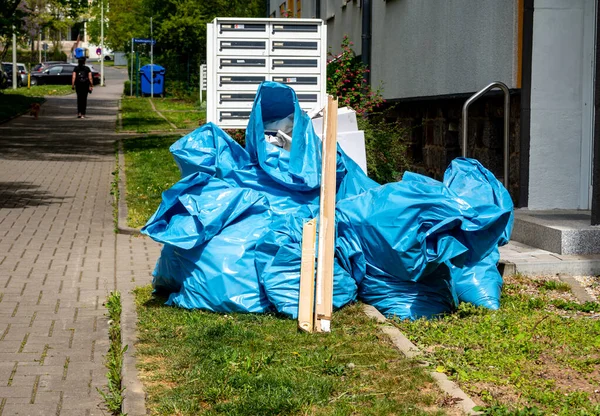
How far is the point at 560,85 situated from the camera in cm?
897

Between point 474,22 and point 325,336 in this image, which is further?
point 474,22

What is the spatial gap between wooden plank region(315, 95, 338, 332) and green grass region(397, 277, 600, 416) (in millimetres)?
513

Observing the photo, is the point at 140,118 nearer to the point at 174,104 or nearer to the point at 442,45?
the point at 174,104

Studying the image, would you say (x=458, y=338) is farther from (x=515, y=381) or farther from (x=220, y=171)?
(x=220, y=171)

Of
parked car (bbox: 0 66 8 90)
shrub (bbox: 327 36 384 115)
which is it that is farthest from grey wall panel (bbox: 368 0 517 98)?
parked car (bbox: 0 66 8 90)

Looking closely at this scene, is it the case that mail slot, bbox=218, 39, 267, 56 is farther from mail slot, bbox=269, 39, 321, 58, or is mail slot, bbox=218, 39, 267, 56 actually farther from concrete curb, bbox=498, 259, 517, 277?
concrete curb, bbox=498, 259, 517, 277

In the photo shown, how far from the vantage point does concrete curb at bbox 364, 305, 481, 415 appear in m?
4.34

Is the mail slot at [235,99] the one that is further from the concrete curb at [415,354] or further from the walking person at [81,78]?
the walking person at [81,78]

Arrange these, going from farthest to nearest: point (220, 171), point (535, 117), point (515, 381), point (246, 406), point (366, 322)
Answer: point (535, 117), point (220, 171), point (366, 322), point (515, 381), point (246, 406)

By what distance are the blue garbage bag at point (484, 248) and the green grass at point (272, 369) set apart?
0.78 metres

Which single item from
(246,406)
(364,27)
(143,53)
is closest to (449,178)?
(246,406)

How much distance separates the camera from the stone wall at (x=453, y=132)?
9.48 metres

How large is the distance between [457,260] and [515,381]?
61.6 inches

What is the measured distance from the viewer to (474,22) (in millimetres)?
10562
